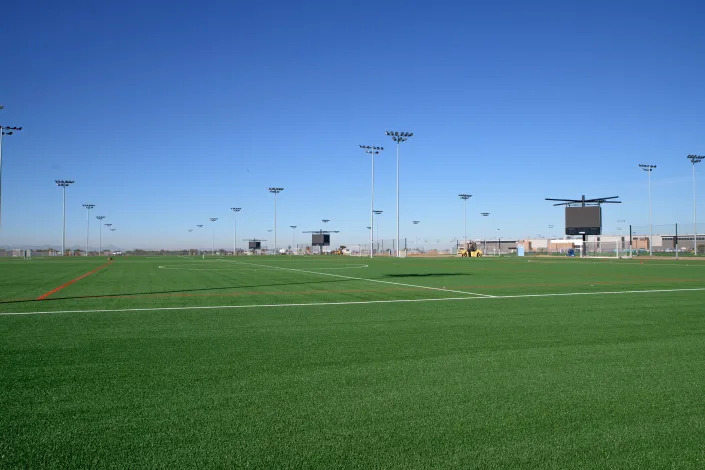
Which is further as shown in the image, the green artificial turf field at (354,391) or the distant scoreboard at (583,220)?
the distant scoreboard at (583,220)

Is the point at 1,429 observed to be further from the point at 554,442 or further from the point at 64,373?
the point at 554,442

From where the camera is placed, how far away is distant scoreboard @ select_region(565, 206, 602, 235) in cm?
6081

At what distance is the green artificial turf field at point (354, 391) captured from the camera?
123 inches

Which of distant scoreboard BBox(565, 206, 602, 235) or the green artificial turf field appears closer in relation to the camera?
the green artificial turf field

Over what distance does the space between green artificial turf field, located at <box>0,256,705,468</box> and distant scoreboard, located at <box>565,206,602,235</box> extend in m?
56.5

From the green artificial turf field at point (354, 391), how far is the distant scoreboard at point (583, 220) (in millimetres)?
56508

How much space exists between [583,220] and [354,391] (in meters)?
62.9

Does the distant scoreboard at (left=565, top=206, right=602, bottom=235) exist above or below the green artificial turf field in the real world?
above

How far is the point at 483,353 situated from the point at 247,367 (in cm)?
256

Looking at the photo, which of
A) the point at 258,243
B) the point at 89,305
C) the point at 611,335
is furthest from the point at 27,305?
the point at 258,243

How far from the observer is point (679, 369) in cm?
514

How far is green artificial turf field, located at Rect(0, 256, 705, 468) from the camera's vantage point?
3.13m

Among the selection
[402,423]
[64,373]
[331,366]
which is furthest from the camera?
[331,366]

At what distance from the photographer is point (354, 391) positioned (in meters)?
4.36
